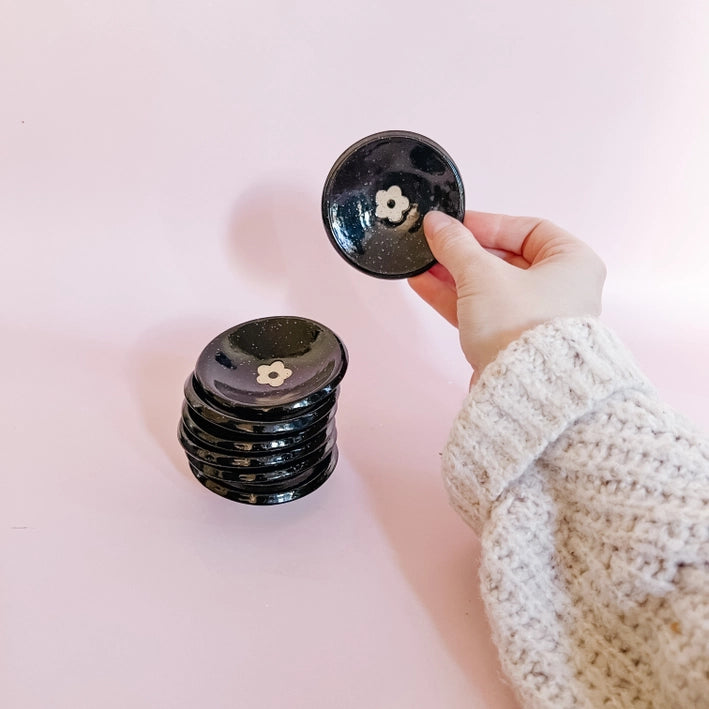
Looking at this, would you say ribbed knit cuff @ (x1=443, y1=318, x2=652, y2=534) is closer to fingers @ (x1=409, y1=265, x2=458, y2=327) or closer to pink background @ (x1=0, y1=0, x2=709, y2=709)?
pink background @ (x1=0, y1=0, x2=709, y2=709)

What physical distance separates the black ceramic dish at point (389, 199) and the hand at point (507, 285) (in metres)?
0.03

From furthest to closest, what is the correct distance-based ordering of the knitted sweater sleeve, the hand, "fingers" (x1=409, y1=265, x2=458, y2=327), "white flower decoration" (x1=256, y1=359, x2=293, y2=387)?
"fingers" (x1=409, y1=265, x2=458, y2=327), "white flower decoration" (x1=256, y1=359, x2=293, y2=387), the hand, the knitted sweater sleeve

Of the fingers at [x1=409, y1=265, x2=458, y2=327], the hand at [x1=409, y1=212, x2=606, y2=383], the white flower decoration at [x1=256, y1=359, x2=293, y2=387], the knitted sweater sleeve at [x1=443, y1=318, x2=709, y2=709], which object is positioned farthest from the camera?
the fingers at [x1=409, y1=265, x2=458, y2=327]

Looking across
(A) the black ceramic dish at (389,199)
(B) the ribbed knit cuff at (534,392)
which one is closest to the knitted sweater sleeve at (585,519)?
(B) the ribbed knit cuff at (534,392)

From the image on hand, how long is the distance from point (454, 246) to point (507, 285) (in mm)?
94

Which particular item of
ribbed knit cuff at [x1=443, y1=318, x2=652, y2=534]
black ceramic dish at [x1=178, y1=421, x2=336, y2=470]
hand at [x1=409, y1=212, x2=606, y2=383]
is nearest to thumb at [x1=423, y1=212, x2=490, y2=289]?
hand at [x1=409, y1=212, x2=606, y2=383]

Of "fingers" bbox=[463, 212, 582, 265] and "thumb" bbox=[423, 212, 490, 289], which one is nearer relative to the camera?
"thumb" bbox=[423, 212, 490, 289]

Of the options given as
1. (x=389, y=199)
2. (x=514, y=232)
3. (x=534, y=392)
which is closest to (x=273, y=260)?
(x=389, y=199)

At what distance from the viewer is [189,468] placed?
2.82 feet

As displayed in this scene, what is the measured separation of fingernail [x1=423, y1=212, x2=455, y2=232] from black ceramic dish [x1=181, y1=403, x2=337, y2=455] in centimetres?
26

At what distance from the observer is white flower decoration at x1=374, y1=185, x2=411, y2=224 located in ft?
2.83

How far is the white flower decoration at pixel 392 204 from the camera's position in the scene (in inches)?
34.0

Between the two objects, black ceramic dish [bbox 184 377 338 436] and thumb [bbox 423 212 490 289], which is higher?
thumb [bbox 423 212 490 289]

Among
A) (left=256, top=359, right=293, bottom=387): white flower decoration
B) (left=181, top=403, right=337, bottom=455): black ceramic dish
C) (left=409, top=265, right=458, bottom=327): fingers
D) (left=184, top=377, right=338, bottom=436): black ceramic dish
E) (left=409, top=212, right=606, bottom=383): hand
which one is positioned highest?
(left=409, top=212, right=606, bottom=383): hand
